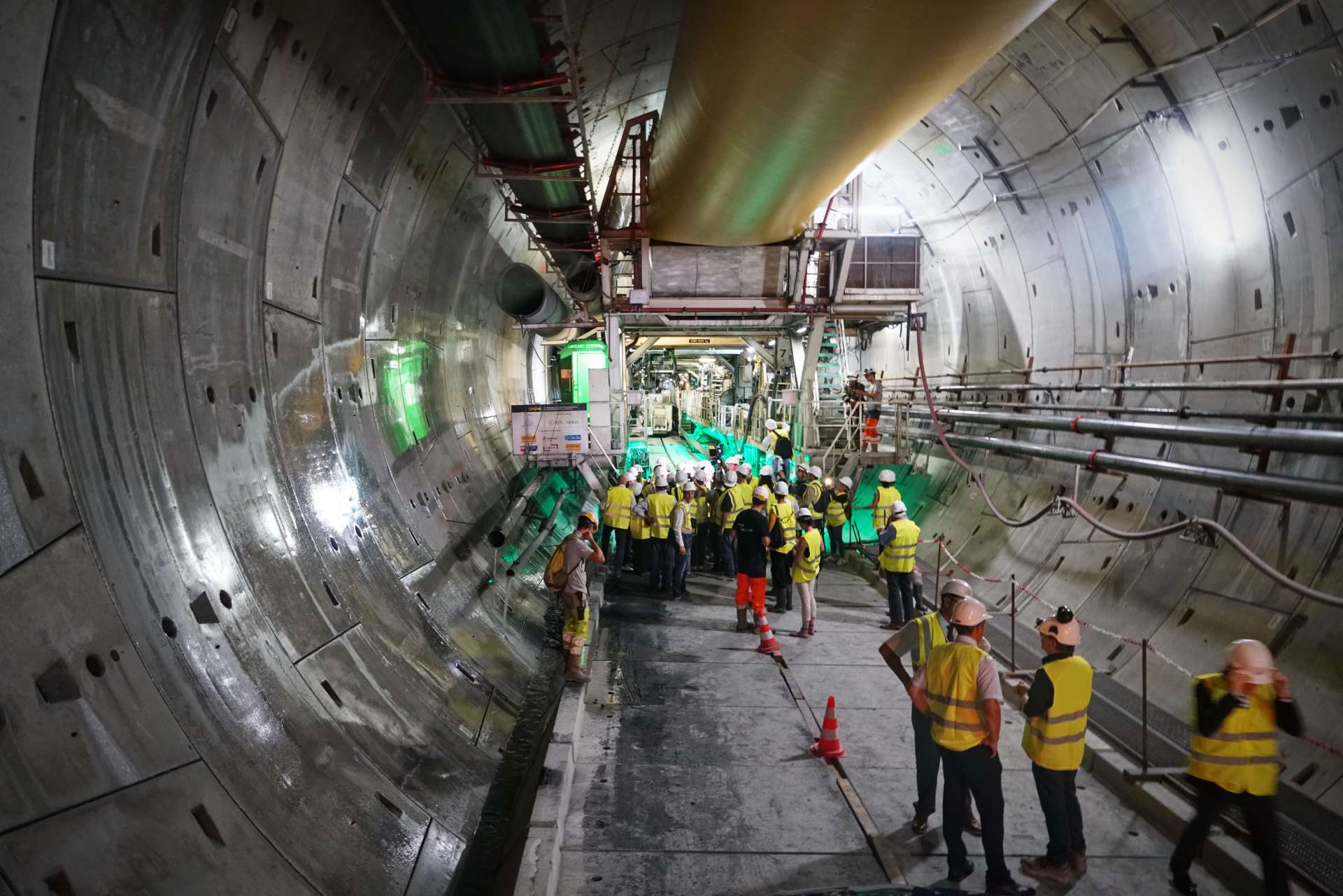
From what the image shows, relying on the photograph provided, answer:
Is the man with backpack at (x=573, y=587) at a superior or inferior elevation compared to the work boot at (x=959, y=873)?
superior

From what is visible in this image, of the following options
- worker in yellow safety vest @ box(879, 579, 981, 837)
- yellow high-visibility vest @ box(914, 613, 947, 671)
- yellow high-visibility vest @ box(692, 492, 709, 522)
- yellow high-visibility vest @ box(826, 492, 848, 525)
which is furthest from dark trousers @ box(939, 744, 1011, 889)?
yellow high-visibility vest @ box(826, 492, 848, 525)

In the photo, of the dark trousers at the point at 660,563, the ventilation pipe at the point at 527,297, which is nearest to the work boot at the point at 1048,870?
the dark trousers at the point at 660,563

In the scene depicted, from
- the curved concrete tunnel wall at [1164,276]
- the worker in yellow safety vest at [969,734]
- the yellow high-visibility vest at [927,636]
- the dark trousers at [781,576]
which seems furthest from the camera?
the dark trousers at [781,576]

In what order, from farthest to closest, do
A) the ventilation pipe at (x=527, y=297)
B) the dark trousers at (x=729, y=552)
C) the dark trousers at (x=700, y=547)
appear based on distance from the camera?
1. the ventilation pipe at (x=527, y=297)
2. the dark trousers at (x=700, y=547)
3. the dark trousers at (x=729, y=552)

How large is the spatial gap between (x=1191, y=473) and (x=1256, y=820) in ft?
12.8

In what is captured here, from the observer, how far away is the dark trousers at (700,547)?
11562 millimetres

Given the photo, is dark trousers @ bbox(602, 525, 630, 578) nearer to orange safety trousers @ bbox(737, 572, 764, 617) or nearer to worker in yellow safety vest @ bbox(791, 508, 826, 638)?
orange safety trousers @ bbox(737, 572, 764, 617)

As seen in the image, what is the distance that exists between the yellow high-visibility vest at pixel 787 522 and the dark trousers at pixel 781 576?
0.20 meters

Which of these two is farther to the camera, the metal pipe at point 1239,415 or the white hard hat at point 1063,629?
the metal pipe at point 1239,415

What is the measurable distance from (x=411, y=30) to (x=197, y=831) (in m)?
5.46

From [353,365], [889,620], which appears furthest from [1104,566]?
[353,365]

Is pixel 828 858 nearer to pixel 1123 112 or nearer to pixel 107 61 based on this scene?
pixel 107 61

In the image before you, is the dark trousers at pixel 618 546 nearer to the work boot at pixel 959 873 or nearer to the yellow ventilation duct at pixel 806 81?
the yellow ventilation duct at pixel 806 81

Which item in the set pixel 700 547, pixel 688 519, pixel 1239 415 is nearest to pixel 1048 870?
pixel 1239 415
